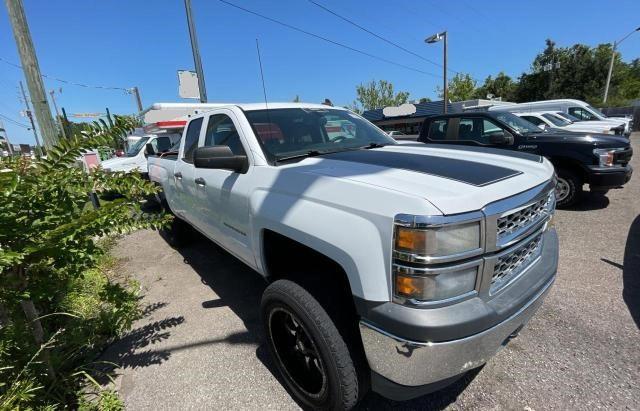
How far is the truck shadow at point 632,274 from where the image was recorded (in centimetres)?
288

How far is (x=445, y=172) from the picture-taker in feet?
5.96

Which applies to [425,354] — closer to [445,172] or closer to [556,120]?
[445,172]

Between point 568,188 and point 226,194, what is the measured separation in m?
5.66

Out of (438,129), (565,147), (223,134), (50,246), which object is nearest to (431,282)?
(50,246)

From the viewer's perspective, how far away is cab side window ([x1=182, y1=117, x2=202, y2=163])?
373 cm

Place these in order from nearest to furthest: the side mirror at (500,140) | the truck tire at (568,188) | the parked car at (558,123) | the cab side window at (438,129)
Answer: the side mirror at (500,140), the truck tire at (568,188), the cab side window at (438,129), the parked car at (558,123)

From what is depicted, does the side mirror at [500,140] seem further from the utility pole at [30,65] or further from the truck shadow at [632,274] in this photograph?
the utility pole at [30,65]

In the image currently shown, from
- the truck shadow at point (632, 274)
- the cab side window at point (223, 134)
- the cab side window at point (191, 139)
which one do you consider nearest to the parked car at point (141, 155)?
the cab side window at point (191, 139)

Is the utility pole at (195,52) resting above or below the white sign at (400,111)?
above

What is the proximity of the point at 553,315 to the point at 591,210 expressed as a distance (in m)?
3.79

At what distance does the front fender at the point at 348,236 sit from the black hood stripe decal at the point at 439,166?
0.51 m

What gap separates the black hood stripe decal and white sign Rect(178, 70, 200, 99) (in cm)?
798

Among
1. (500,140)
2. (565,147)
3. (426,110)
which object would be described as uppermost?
(426,110)

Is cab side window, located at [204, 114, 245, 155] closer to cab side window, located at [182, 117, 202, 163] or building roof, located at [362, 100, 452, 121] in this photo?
cab side window, located at [182, 117, 202, 163]
